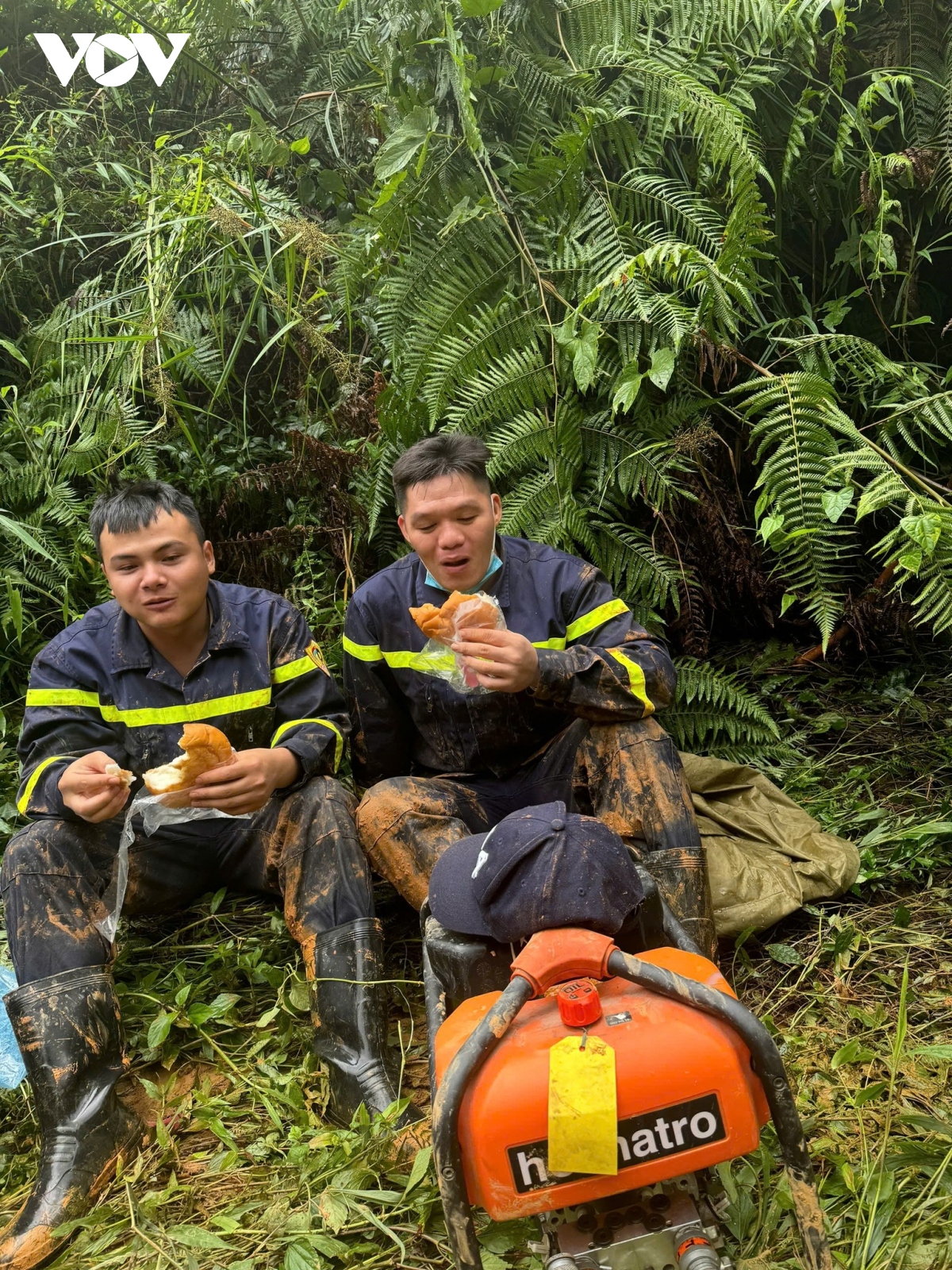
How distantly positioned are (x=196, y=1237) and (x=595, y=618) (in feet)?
5.83

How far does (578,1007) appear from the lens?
152 centimetres

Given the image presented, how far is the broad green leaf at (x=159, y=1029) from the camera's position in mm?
2568

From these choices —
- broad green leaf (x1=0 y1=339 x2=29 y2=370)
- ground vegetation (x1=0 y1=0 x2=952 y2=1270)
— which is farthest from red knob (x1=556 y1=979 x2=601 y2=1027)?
broad green leaf (x1=0 y1=339 x2=29 y2=370)

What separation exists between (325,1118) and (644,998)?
3.88ft

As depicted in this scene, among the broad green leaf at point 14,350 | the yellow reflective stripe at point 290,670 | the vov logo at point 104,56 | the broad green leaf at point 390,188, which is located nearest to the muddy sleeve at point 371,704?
the yellow reflective stripe at point 290,670

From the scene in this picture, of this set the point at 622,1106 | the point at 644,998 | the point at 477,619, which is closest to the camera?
the point at 622,1106

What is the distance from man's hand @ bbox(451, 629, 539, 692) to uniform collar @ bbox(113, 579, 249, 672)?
0.77 m

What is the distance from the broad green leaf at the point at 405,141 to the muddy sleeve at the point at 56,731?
6.23 ft

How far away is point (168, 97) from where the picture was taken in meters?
5.02

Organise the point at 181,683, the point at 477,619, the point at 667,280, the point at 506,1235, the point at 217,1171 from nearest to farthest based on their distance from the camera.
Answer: the point at 506,1235 < the point at 217,1171 < the point at 477,619 < the point at 181,683 < the point at 667,280

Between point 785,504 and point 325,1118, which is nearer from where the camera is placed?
point 325,1118

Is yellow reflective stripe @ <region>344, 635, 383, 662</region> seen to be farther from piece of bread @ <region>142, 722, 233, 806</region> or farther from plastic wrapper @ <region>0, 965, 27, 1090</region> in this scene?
plastic wrapper @ <region>0, 965, 27, 1090</region>

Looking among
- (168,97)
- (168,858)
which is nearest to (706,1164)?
(168,858)

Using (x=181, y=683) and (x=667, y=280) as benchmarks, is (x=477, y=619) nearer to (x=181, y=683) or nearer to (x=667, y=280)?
(x=181, y=683)
